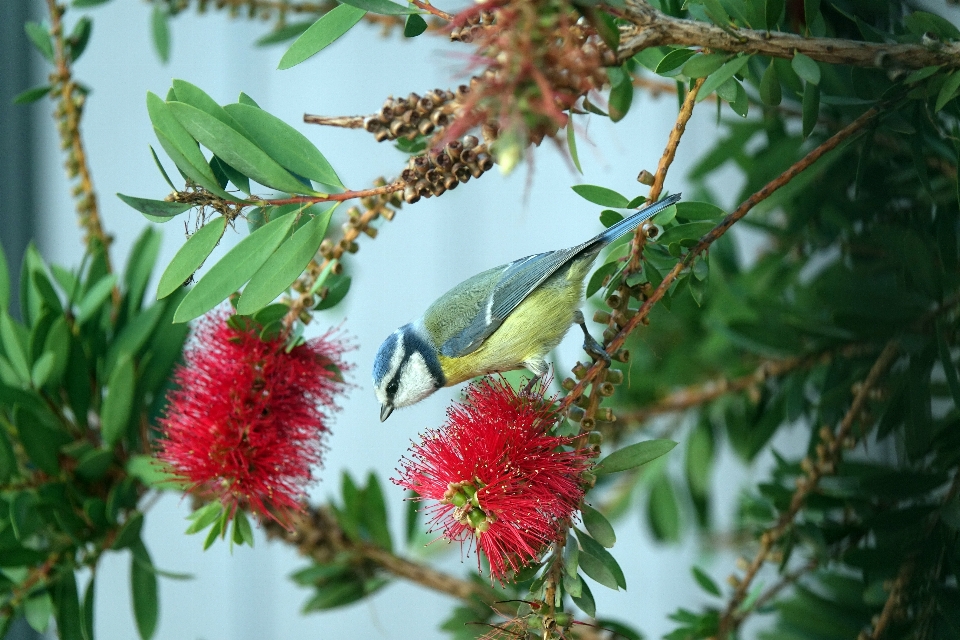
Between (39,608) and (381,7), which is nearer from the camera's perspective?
(381,7)

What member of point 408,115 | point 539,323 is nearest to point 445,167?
point 408,115

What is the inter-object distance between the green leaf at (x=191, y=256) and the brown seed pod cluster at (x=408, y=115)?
12 cm

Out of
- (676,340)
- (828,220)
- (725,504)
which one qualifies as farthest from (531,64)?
(725,504)

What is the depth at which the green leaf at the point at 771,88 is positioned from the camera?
549 mm

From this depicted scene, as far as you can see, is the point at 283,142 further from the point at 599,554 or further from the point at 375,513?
the point at 375,513

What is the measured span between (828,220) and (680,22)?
1.47 ft

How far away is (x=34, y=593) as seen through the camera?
2.46 ft

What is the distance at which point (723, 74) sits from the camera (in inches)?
19.7

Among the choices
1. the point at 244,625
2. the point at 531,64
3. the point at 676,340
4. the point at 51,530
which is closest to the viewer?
the point at 531,64

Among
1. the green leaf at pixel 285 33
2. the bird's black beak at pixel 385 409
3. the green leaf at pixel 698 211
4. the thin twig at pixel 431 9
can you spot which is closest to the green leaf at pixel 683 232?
the green leaf at pixel 698 211

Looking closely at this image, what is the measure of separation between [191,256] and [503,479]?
0.26 meters

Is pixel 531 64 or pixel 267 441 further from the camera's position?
pixel 267 441

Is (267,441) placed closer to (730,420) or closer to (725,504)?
(730,420)

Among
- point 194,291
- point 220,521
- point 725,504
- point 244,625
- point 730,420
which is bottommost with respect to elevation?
point 725,504
